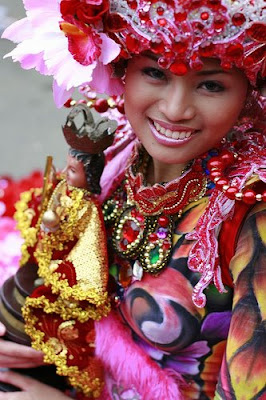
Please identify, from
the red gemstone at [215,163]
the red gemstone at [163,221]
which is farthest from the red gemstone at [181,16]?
the red gemstone at [163,221]

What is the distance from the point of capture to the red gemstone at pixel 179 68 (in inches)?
38.0

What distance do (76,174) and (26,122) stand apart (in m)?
2.10

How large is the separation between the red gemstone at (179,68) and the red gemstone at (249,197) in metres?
0.18

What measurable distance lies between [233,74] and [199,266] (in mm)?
276

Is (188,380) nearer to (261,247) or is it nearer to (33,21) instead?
(261,247)

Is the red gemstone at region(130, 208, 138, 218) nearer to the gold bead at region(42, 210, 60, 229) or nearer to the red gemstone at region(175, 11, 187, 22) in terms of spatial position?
the gold bead at region(42, 210, 60, 229)

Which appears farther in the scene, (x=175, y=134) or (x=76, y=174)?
(x=76, y=174)

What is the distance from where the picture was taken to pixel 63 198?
1235 millimetres

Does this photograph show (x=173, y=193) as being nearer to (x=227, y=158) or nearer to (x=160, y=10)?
(x=227, y=158)

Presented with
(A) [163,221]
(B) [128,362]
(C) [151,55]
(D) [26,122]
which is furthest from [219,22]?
(D) [26,122]

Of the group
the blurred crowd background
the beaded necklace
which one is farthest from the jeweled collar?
the blurred crowd background

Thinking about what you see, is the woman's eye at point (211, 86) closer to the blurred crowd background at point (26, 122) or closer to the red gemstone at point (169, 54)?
the red gemstone at point (169, 54)

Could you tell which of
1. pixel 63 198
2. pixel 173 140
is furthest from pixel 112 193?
pixel 173 140

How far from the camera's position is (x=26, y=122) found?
3260 millimetres
